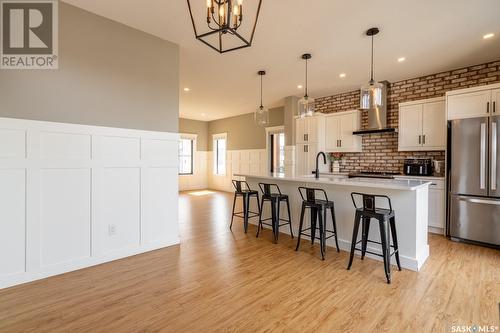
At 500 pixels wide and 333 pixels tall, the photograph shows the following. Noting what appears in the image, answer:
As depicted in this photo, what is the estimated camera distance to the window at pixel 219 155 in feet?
32.4

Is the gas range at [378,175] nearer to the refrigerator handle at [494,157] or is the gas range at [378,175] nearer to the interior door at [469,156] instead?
the interior door at [469,156]

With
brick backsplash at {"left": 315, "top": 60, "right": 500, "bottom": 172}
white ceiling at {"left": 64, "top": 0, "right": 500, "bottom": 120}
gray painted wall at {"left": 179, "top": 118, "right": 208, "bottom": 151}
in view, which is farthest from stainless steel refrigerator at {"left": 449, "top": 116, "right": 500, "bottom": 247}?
gray painted wall at {"left": 179, "top": 118, "right": 208, "bottom": 151}

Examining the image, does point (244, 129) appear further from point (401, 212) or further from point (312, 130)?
point (401, 212)

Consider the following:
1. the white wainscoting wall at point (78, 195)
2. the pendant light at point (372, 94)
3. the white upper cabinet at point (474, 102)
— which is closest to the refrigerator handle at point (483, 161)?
the white upper cabinet at point (474, 102)

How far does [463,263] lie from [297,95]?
4704 millimetres

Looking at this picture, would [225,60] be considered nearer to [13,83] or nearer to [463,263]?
[13,83]

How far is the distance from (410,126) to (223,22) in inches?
180

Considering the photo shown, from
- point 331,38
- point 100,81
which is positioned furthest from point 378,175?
point 100,81

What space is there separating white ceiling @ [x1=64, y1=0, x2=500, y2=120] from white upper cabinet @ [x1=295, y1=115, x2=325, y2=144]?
2.98 ft

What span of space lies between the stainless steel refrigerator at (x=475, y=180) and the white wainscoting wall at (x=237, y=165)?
16.6ft

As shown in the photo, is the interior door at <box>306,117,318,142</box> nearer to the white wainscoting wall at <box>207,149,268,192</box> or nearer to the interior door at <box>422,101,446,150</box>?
the interior door at <box>422,101,446,150</box>

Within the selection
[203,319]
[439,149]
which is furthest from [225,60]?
[439,149]

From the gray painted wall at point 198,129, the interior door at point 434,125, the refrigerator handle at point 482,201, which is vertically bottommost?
the refrigerator handle at point 482,201

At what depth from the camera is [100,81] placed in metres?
2.90
